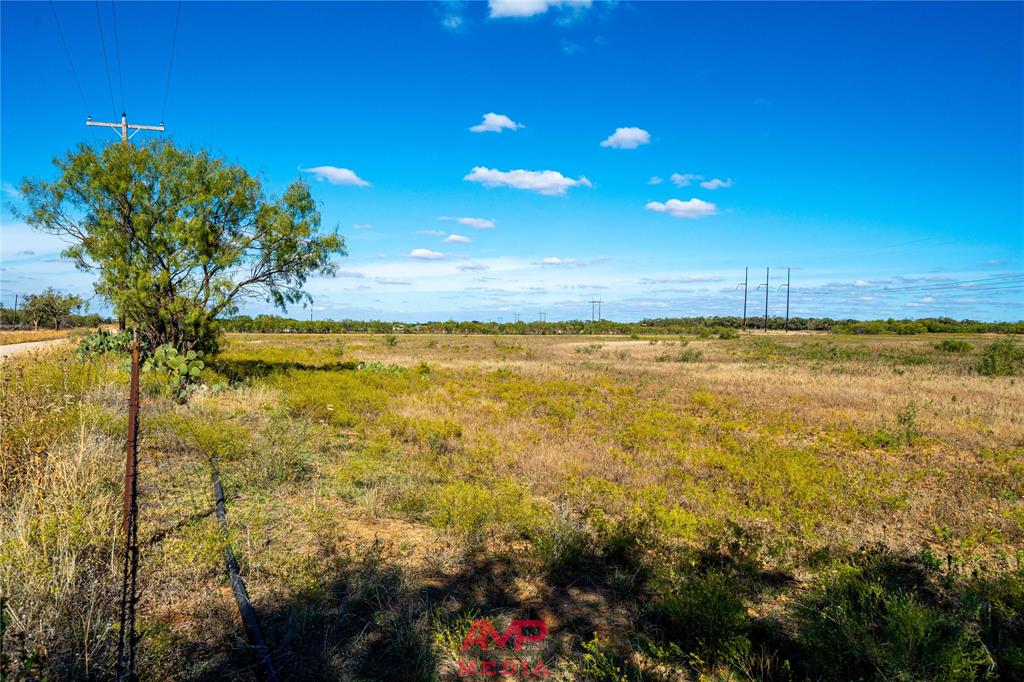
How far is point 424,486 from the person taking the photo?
7.93m

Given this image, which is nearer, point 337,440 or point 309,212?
point 337,440

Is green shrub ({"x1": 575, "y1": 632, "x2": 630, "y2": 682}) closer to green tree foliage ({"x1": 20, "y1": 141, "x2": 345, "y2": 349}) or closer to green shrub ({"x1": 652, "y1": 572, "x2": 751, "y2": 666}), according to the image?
green shrub ({"x1": 652, "y1": 572, "x2": 751, "y2": 666})

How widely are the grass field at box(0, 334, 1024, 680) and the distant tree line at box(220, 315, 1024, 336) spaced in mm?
67458

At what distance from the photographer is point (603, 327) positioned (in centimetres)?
10688

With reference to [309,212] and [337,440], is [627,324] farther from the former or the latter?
[337,440]

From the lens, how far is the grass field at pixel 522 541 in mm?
4004

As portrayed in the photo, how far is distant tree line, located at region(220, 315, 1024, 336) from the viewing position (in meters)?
83.8

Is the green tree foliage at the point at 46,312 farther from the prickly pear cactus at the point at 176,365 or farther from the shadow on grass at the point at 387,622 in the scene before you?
the shadow on grass at the point at 387,622

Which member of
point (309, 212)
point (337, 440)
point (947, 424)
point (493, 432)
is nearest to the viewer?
point (337, 440)

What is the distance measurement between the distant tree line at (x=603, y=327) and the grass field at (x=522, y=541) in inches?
2656

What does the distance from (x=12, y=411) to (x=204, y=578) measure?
3867mm

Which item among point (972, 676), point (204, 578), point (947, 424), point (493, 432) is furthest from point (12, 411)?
point (947, 424)

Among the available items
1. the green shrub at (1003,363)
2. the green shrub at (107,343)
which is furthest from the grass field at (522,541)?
the green shrub at (1003,363)

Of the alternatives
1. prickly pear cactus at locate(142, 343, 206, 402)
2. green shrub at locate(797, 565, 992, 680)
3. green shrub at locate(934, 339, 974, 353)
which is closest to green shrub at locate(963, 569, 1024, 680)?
green shrub at locate(797, 565, 992, 680)
